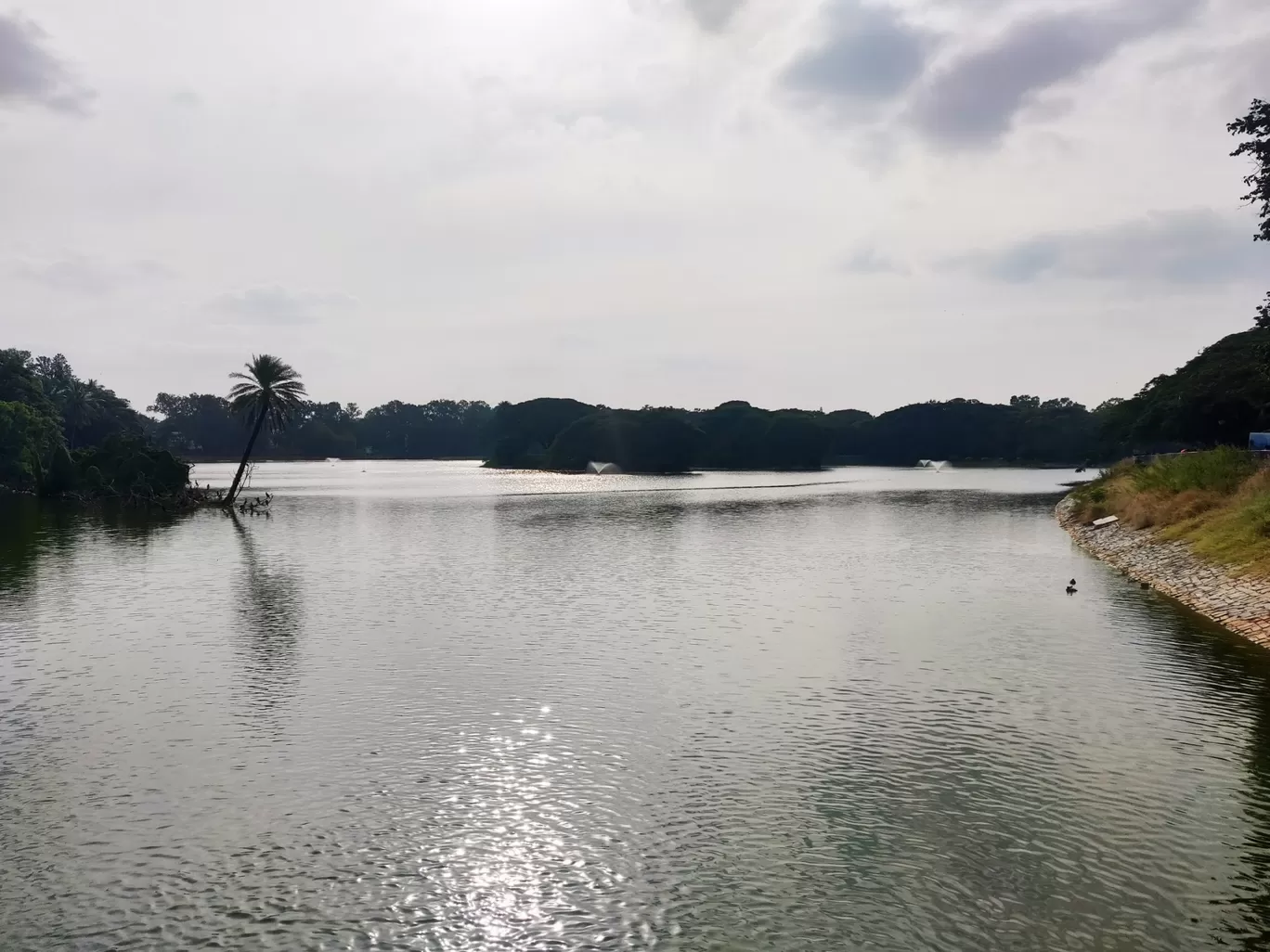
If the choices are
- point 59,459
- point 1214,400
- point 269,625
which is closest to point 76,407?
point 59,459

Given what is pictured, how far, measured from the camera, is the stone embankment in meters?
34.6

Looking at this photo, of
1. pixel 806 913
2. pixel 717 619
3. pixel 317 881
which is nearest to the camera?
pixel 806 913

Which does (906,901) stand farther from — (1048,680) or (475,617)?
(475,617)

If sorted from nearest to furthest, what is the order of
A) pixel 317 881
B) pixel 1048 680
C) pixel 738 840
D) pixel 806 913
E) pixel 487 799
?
pixel 806 913 → pixel 317 881 → pixel 738 840 → pixel 487 799 → pixel 1048 680

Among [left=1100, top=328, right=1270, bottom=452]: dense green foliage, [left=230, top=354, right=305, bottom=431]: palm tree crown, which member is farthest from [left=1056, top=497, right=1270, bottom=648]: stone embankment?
[left=230, top=354, right=305, bottom=431]: palm tree crown

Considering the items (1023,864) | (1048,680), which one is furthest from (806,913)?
(1048,680)

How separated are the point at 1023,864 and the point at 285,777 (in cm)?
1415

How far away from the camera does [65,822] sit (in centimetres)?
1752

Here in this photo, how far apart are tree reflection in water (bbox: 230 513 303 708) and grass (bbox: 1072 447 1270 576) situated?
3612 centimetres

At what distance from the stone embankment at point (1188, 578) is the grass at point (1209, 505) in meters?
0.69

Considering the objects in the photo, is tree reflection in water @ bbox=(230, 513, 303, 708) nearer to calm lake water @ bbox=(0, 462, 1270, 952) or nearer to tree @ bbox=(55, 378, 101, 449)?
calm lake water @ bbox=(0, 462, 1270, 952)

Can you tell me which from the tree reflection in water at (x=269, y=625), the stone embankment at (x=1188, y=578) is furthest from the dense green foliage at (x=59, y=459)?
the stone embankment at (x=1188, y=578)

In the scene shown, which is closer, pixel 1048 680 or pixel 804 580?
pixel 1048 680

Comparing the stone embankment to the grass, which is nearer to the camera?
the stone embankment
